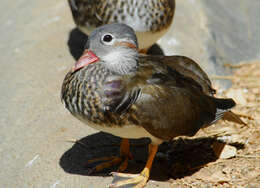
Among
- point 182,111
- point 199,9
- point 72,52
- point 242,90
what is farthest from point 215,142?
point 199,9

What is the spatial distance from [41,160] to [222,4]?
4.25m

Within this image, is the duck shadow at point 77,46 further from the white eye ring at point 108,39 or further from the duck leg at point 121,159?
the white eye ring at point 108,39

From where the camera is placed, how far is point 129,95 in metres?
3.40

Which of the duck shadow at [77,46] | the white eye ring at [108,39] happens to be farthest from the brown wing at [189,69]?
the duck shadow at [77,46]

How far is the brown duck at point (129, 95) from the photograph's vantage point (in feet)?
11.2

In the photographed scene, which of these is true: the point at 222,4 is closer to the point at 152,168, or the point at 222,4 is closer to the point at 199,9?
the point at 199,9

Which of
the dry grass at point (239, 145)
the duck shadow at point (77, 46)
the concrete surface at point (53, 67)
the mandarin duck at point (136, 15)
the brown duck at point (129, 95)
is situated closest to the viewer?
the brown duck at point (129, 95)

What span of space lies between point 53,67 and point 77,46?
1.87ft

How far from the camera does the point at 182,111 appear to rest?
360 centimetres

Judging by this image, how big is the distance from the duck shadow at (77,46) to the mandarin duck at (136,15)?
1.98 ft

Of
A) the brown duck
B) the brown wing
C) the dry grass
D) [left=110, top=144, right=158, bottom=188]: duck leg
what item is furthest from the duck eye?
the dry grass

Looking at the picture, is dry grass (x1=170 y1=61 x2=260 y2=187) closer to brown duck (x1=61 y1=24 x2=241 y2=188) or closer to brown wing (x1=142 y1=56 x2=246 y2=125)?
brown duck (x1=61 y1=24 x2=241 y2=188)

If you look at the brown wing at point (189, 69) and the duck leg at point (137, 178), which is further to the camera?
the brown wing at point (189, 69)

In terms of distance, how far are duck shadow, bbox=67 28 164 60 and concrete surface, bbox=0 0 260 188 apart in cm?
6
